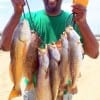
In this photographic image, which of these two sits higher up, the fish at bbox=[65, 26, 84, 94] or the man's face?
the man's face

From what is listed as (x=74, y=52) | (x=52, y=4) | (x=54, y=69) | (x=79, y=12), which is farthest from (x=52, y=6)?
(x=54, y=69)

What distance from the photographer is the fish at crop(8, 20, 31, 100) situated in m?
4.30

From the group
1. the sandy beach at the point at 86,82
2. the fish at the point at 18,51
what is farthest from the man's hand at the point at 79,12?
the sandy beach at the point at 86,82

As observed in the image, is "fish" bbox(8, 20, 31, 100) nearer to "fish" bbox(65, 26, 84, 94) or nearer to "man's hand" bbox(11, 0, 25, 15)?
"man's hand" bbox(11, 0, 25, 15)

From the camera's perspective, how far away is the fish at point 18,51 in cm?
430

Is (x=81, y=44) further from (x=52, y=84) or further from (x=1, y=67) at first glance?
(x=1, y=67)

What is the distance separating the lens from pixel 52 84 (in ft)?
14.4

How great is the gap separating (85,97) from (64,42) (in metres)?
8.72

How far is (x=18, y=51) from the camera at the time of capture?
14.2 ft

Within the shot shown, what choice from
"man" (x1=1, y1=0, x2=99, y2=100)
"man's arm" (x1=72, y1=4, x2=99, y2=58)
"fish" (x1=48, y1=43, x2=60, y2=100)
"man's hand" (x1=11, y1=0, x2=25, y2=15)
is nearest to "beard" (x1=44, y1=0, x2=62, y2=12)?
"man" (x1=1, y1=0, x2=99, y2=100)

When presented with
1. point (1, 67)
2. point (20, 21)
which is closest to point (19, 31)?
point (20, 21)

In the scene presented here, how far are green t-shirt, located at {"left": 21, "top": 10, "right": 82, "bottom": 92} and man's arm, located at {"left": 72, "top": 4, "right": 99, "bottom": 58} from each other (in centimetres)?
13

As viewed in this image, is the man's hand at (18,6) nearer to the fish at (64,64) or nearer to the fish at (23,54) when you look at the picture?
the fish at (23,54)

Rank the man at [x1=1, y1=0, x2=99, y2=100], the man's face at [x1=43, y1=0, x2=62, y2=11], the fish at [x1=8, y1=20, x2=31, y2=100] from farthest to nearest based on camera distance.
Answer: the man's face at [x1=43, y1=0, x2=62, y2=11] < the man at [x1=1, y1=0, x2=99, y2=100] < the fish at [x1=8, y1=20, x2=31, y2=100]
